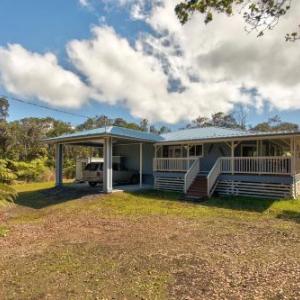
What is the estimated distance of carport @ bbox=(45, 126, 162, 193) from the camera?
16969 mm

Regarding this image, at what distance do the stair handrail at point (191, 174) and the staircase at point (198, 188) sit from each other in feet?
0.59

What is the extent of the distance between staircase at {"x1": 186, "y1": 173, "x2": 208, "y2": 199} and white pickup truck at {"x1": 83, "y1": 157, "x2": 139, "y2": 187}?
19.8 feet

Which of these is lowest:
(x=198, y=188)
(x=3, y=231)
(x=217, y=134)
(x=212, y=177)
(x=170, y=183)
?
(x=3, y=231)

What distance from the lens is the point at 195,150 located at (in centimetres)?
2031

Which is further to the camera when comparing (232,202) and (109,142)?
(109,142)

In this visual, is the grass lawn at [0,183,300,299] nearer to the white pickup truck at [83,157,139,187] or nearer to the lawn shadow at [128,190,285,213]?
the lawn shadow at [128,190,285,213]

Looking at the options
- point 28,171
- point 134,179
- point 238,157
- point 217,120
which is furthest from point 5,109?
point 217,120

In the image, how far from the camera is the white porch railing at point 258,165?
14867 mm

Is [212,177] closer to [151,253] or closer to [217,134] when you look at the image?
[217,134]

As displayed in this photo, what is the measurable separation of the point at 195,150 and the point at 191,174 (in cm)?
319

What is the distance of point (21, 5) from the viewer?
45.1 ft

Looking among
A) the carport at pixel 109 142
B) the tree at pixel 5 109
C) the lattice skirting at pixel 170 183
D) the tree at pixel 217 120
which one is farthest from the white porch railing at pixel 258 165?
the tree at pixel 217 120

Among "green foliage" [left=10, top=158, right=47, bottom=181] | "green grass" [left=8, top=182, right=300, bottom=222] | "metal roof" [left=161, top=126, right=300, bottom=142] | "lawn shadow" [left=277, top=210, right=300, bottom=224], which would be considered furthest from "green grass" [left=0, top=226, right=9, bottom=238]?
"green foliage" [left=10, top=158, right=47, bottom=181]

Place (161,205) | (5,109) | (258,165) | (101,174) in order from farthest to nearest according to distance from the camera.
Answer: (5,109), (101,174), (258,165), (161,205)
